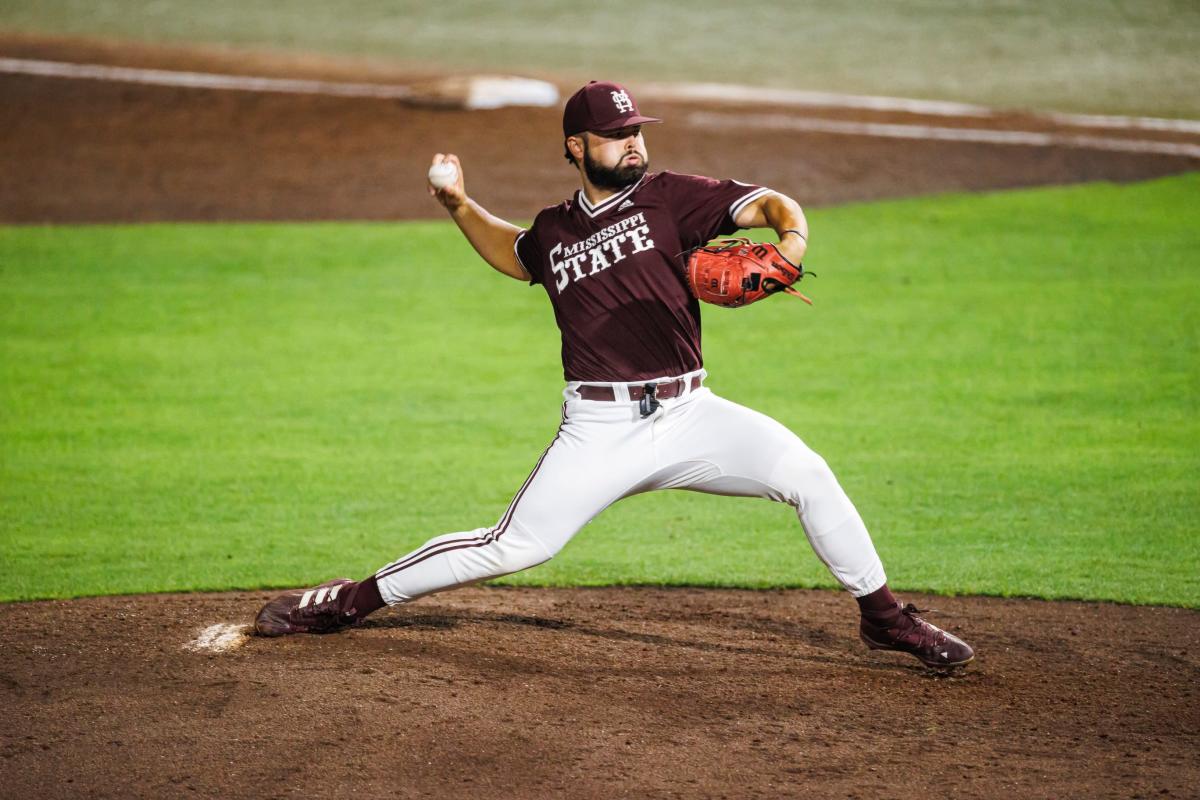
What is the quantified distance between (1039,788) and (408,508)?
3.47 metres

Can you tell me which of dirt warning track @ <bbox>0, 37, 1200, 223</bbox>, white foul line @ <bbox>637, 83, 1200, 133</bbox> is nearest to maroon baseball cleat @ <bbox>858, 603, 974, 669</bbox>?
dirt warning track @ <bbox>0, 37, 1200, 223</bbox>

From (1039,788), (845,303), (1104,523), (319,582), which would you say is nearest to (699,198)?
(1039,788)

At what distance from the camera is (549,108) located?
1382 cm

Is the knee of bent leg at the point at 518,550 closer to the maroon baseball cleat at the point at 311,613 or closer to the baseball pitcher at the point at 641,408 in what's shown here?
the baseball pitcher at the point at 641,408

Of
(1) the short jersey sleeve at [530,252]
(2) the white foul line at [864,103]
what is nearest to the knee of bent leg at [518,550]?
(1) the short jersey sleeve at [530,252]

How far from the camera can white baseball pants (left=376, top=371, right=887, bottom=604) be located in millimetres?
4207

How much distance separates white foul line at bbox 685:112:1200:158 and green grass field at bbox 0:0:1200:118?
1778mm

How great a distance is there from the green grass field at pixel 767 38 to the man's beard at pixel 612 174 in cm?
1167

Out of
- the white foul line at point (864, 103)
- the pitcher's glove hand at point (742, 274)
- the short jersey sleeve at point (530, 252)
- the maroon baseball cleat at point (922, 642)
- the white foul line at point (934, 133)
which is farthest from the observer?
the white foul line at point (864, 103)

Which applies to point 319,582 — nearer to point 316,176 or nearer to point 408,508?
point 408,508

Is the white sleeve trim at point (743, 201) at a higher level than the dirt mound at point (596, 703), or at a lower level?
higher

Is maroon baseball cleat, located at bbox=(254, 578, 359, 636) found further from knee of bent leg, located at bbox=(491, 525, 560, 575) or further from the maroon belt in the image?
the maroon belt

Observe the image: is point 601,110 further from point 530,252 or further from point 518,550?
point 518,550

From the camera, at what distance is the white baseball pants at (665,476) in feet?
13.8
